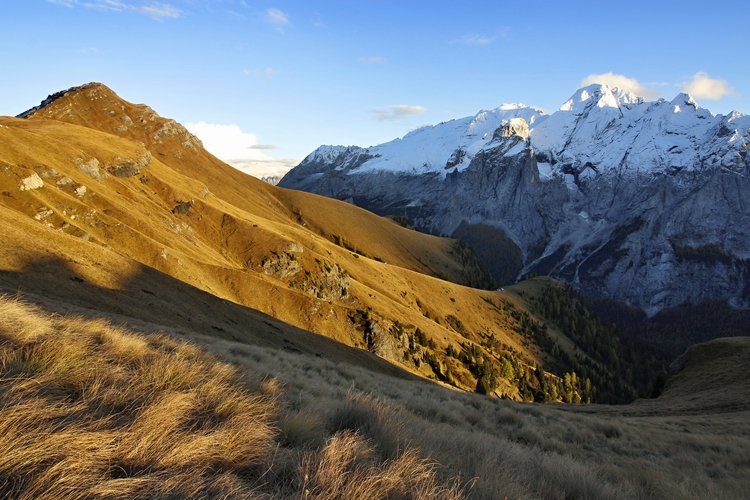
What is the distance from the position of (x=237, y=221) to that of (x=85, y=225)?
41798 mm

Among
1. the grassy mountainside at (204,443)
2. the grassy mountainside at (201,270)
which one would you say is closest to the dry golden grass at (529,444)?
the grassy mountainside at (204,443)

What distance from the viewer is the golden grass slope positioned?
33.3 m

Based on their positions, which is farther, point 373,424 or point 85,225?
point 85,225

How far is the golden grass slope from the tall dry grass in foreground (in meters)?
24.0

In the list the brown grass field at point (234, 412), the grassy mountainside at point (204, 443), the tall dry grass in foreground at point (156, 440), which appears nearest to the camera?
the tall dry grass in foreground at point (156, 440)

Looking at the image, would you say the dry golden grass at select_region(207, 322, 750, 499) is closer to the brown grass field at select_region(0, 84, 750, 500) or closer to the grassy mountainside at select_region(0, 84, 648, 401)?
the brown grass field at select_region(0, 84, 750, 500)

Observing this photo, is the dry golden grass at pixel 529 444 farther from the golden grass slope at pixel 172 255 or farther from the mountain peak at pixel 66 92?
the mountain peak at pixel 66 92

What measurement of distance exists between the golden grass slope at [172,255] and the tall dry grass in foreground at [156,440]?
24.0 meters

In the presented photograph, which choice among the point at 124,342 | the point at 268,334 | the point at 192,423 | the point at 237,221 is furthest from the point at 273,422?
the point at 237,221

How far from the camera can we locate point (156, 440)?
4219 millimetres

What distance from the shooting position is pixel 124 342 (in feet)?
25.6

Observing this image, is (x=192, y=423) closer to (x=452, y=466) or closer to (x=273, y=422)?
(x=273, y=422)

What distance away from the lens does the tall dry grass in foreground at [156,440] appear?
3.42 m

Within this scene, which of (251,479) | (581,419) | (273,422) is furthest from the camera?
(581,419)
